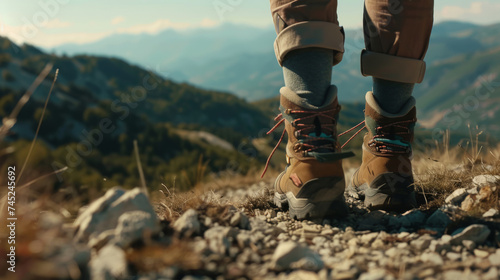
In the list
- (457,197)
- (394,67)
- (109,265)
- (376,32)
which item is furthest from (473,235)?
(109,265)

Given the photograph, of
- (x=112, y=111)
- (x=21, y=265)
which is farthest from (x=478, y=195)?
(x=112, y=111)

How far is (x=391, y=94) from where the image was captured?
9.43ft

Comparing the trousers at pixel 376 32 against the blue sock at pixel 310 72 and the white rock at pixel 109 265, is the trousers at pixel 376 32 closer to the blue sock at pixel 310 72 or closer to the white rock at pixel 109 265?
the blue sock at pixel 310 72

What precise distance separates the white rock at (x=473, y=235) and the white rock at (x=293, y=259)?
95cm

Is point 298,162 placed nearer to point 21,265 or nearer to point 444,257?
point 444,257

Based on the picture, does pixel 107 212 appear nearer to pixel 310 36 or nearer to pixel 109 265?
pixel 109 265

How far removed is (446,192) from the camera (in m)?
3.02

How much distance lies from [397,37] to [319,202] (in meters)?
1.39

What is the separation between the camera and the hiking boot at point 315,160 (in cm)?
269

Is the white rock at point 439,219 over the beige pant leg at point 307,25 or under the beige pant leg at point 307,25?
under

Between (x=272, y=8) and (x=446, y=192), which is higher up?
(x=272, y=8)

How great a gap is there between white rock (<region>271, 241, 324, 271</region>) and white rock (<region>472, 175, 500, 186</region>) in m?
1.92

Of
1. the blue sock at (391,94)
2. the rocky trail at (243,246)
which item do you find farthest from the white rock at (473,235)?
the blue sock at (391,94)

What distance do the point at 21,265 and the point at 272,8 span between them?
7.55 feet
